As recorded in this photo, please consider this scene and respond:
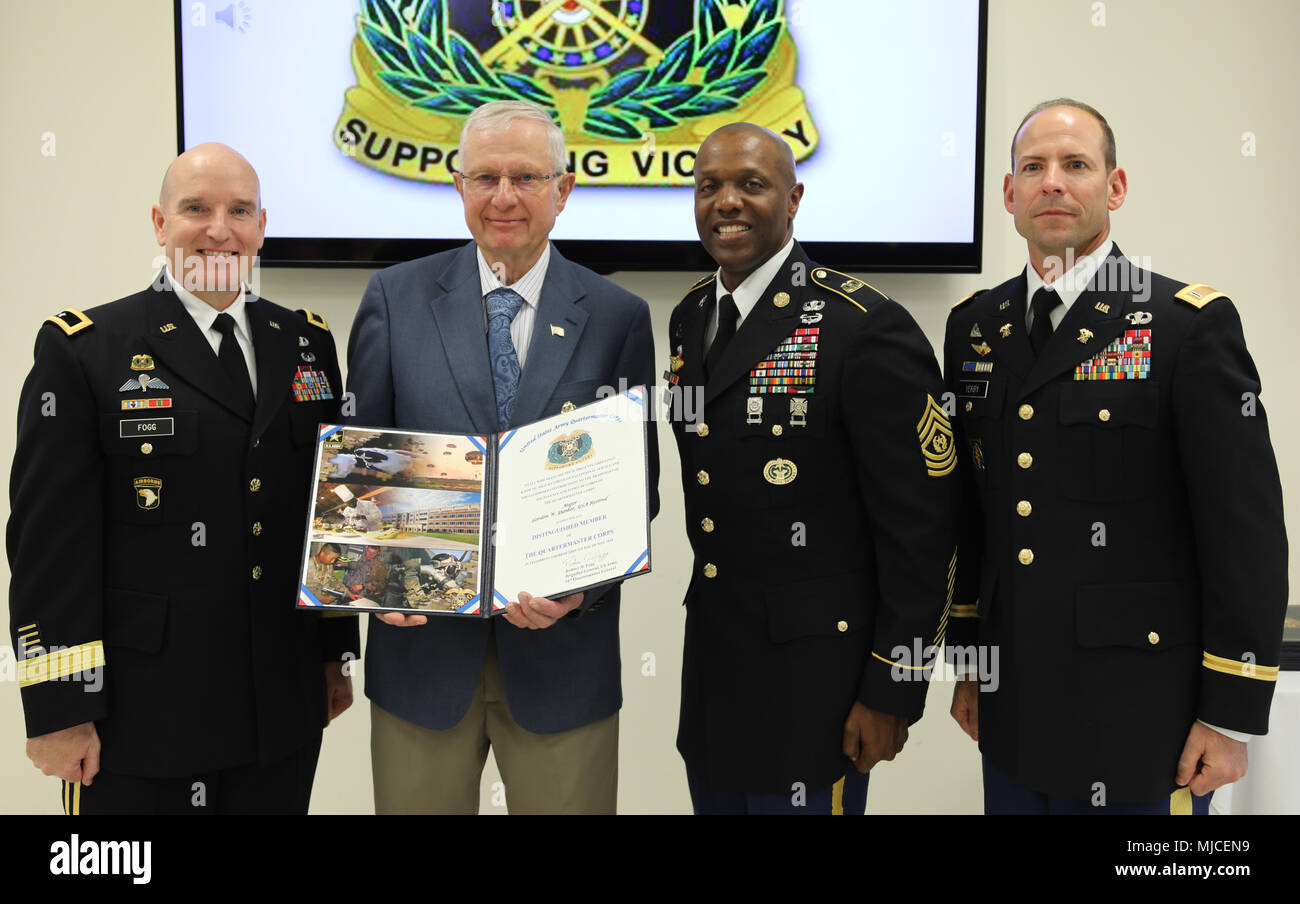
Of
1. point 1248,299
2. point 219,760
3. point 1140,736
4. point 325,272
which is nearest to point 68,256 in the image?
point 325,272

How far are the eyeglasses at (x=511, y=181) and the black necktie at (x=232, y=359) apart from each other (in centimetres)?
52

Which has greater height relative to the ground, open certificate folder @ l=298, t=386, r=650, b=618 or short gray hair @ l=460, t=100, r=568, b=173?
short gray hair @ l=460, t=100, r=568, b=173

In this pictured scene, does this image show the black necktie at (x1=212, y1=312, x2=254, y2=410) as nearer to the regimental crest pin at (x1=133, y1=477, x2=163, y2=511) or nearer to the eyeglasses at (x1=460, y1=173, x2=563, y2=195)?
the regimental crest pin at (x1=133, y1=477, x2=163, y2=511)

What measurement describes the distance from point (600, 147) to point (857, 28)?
0.81 m

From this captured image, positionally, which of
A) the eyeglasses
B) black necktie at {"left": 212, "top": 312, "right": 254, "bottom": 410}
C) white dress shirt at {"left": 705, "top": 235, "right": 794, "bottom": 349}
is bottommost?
black necktie at {"left": 212, "top": 312, "right": 254, "bottom": 410}

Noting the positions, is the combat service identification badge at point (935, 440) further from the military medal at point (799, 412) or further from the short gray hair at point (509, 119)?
the short gray hair at point (509, 119)

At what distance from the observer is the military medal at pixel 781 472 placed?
1761mm

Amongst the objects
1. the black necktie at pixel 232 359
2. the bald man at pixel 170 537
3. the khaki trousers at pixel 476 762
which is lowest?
A: the khaki trousers at pixel 476 762

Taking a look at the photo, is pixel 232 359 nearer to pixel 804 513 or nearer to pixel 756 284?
pixel 756 284

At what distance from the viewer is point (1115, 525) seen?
65.6 inches

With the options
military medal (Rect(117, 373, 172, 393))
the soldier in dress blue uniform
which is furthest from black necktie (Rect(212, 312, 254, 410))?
the soldier in dress blue uniform

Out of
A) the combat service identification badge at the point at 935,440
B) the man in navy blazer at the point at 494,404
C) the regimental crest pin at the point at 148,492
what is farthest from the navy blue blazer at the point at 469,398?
the combat service identification badge at the point at 935,440

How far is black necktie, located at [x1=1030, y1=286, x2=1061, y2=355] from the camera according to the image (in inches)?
69.5

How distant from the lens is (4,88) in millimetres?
2900
